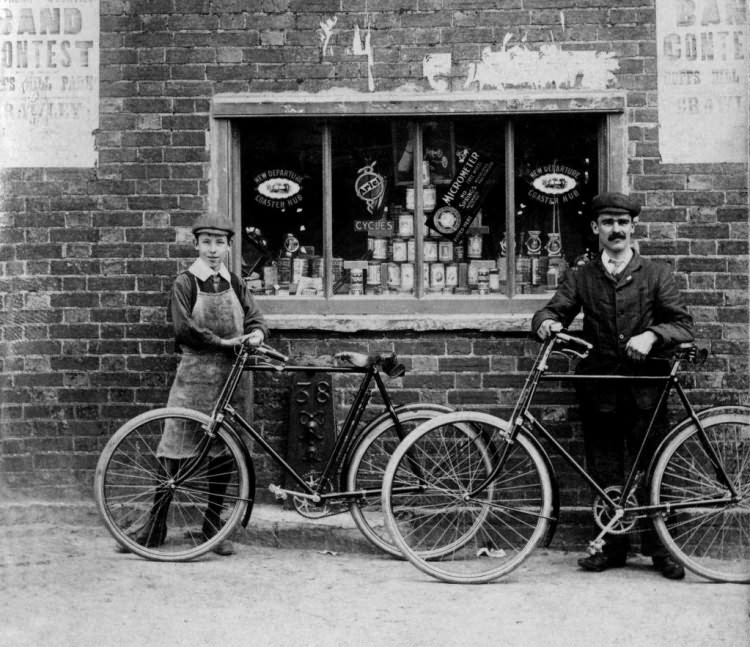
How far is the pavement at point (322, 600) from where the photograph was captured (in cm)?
457

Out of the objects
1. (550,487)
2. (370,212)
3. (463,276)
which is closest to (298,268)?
(370,212)

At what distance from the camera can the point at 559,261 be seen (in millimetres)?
6492

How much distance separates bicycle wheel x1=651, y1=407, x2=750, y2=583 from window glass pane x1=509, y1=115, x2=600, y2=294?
1401 mm

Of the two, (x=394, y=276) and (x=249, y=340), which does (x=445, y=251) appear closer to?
(x=394, y=276)

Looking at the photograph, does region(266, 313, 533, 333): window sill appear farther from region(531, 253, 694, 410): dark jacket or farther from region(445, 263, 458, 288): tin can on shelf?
region(531, 253, 694, 410): dark jacket

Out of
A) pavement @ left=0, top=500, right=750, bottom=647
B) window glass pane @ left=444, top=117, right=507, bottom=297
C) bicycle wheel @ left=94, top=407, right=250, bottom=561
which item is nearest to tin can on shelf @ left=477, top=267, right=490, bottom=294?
window glass pane @ left=444, top=117, right=507, bottom=297

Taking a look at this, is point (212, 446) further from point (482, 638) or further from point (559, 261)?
point (559, 261)

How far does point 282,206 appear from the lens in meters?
6.58

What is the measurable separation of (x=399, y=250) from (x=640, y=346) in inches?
72.5

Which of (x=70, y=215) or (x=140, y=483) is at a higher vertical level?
(x=70, y=215)

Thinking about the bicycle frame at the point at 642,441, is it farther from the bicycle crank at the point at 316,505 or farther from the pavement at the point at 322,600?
the bicycle crank at the point at 316,505

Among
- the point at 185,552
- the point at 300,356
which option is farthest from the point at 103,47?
the point at 185,552

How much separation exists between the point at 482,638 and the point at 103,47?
4217 millimetres

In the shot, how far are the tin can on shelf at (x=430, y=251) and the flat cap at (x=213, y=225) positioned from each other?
129 cm
